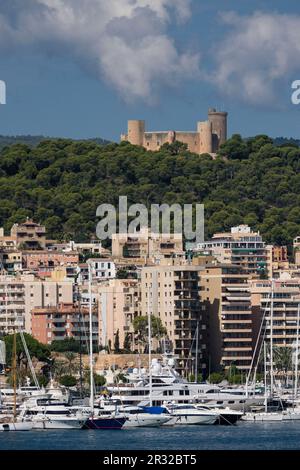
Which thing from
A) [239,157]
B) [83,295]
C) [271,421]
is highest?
[239,157]

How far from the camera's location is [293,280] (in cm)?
7106

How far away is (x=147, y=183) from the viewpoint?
97688mm

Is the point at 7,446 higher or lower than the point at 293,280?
lower

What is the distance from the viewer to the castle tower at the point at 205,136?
111 meters

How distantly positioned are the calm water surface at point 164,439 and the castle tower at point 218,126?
256 ft

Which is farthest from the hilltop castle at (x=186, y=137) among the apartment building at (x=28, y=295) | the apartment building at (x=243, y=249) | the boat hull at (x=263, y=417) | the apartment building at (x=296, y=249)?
the boat hull at (x=263, y=417)

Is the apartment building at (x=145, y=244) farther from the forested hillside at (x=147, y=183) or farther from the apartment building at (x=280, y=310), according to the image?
the apartment building at (x=280, y=310)

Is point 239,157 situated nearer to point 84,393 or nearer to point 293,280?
point 293,280

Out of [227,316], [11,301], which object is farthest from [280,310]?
[11,301]

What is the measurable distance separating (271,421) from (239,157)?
70.2 m

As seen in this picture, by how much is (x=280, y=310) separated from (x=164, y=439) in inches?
1339

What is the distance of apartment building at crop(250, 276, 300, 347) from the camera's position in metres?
63.1

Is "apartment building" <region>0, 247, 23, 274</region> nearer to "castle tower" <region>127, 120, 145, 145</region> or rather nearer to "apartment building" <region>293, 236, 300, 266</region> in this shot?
"apartment building" <region>293, 236, 300, 266</region>

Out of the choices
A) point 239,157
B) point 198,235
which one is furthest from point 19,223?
point 239,157
